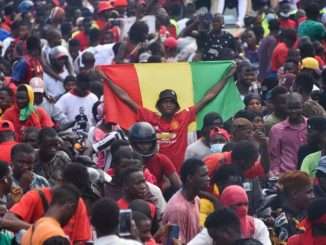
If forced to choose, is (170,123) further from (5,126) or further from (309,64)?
(309,64)

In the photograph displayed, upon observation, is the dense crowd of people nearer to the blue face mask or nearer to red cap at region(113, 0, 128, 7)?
the blue face mask

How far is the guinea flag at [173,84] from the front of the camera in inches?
726

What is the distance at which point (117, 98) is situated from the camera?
1852 centimetres

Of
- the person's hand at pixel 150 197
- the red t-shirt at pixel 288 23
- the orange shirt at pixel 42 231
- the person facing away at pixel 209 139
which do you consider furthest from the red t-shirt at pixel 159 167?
the red t-shirt at pixel 288 23

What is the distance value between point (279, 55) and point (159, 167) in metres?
7.25

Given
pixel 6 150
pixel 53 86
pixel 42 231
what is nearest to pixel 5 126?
pixel 6 150

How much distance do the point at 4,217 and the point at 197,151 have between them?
4.13m

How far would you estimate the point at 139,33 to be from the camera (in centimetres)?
2402

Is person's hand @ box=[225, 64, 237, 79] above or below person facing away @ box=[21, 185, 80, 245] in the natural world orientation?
below

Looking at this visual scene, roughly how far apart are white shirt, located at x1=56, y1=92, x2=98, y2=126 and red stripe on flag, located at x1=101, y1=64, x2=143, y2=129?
3.95 feet

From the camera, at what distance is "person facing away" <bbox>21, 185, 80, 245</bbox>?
38.5ft

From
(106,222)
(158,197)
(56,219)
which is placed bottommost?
(158,197)

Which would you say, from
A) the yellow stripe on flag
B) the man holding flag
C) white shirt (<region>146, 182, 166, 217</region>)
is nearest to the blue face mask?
the man holding flag

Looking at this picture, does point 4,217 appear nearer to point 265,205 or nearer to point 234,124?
point 265,205
